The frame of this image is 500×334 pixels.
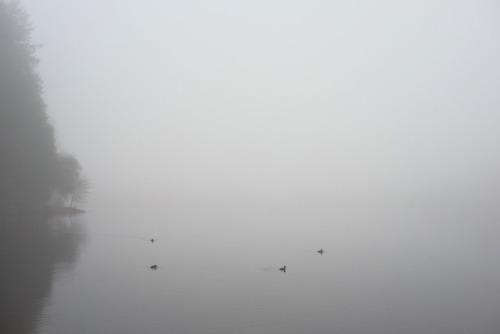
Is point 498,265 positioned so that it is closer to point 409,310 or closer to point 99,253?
point 409,310

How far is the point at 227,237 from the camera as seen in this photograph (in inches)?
2221

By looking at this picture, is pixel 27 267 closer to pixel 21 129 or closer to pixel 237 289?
pixel 237 289

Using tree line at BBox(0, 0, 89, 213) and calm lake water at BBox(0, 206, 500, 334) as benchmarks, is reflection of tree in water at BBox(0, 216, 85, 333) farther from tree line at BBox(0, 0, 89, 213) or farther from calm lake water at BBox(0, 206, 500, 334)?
tree line at BBox(0, 0, 89, 213)

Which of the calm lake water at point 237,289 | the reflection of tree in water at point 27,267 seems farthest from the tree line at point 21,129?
the calm lake water at point 237,289

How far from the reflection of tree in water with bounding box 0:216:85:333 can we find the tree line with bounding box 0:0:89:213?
642 cm

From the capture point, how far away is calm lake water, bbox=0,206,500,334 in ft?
60.5

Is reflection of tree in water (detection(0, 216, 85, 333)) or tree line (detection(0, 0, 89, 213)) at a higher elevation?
tree line (detection(0, 0, 89, 213))

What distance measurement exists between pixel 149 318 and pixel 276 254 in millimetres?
23688

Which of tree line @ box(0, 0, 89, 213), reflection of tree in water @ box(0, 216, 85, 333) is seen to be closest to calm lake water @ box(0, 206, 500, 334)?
reflection of tree in water @ box(0, 216, 85, 333)

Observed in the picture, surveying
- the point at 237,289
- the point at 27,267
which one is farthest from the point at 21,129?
the point at 237,289

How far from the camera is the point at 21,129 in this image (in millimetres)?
53188

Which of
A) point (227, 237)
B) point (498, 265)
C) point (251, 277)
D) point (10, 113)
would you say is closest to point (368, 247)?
point (498, 265)

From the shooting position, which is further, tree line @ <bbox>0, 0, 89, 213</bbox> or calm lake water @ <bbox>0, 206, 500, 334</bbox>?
tree line @ <bbox>0, 0, 89, 213</bbox>

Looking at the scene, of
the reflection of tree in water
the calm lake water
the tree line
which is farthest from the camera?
the tree line
